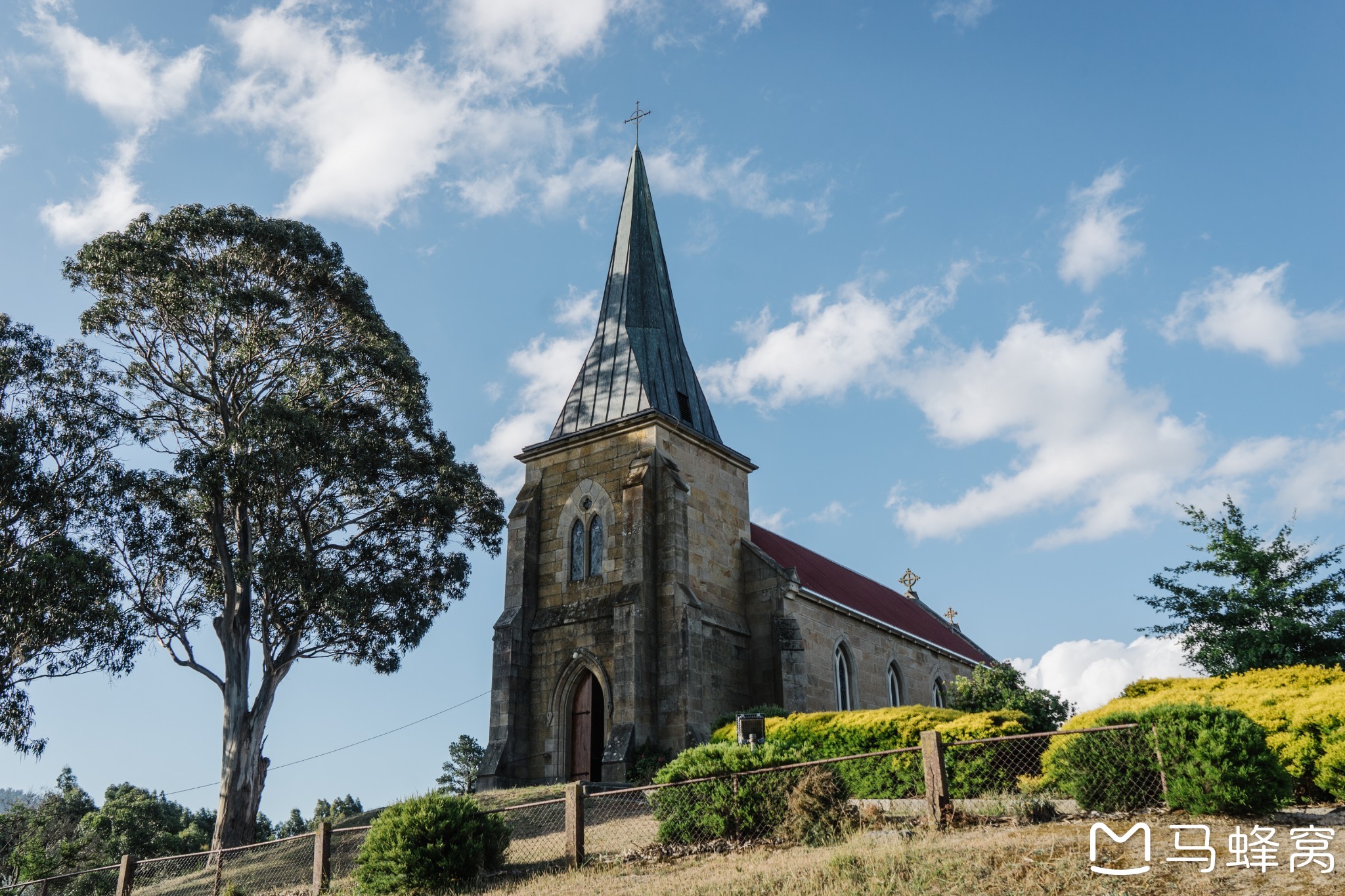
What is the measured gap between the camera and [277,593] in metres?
22.8

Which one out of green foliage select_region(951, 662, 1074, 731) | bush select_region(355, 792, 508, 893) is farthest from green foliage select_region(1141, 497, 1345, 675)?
bush select_region(355, 792, 508, 893)

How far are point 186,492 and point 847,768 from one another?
1561 cm

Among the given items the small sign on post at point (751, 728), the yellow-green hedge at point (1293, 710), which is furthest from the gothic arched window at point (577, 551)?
the yellow-green hedge at point (1293, 710)

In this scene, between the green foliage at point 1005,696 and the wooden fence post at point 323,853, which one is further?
the green foliage at point 1005,696

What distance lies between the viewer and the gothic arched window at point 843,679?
Result: 26.7 metres

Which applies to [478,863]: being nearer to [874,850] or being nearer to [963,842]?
[874,850]

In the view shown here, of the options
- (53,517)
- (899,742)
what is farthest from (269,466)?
(899,742)

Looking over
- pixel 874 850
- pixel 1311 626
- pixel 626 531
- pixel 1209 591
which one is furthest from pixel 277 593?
pixel 1311 626

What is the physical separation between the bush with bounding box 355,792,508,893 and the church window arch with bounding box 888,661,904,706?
18.9 meters

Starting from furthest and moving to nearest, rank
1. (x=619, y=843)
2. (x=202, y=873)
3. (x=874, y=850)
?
(x=202, y=873), (x=619, y=843), (x=874, y=850)

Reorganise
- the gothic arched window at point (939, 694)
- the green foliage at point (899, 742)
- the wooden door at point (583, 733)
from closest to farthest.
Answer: the green foliage at point (899, 742), the wooden door at point (583, 733), the gothic arched window at point (939, 694)

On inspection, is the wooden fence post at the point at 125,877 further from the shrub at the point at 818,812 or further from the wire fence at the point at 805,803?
the shrub at the point at 818,812

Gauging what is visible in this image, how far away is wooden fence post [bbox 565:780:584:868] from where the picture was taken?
41.0 feet

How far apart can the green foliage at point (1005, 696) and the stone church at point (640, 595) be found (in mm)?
3650
